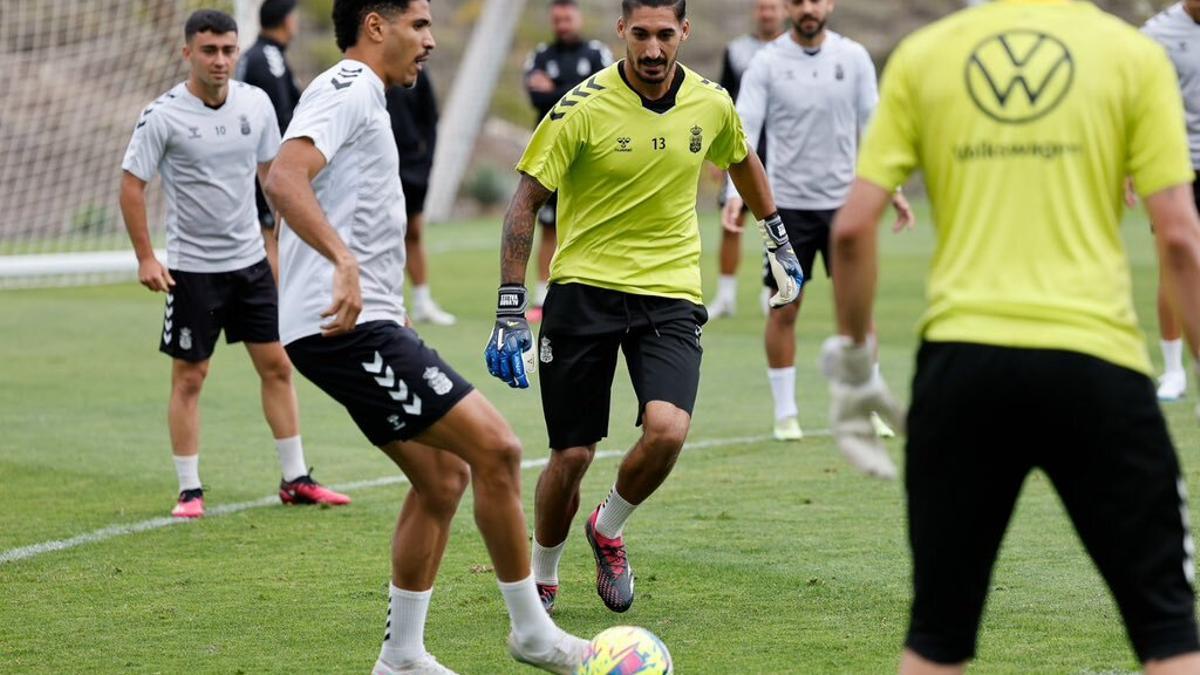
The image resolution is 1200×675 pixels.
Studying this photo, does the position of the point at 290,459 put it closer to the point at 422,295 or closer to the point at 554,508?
the point at 554,508

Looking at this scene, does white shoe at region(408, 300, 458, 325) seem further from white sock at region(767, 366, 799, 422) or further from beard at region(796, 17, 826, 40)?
beard at region(796, 17, 826, 40)

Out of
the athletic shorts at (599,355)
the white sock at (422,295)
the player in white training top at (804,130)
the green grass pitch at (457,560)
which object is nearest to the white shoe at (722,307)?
the white sock at (422,295)

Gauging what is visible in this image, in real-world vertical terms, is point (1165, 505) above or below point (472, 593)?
above

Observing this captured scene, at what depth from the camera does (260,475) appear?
8.83m

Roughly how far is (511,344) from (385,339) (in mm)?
778

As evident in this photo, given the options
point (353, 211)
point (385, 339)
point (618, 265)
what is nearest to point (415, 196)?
point (618, 265)

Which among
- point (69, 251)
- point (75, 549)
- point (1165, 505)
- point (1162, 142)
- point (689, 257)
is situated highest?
point (1162, 142)

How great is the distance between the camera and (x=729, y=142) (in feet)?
20.6

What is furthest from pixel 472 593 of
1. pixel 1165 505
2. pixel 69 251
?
pixel 69 251

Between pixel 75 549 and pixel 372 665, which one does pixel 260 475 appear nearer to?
pixel 75 549

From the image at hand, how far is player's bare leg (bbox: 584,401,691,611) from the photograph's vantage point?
231 inches

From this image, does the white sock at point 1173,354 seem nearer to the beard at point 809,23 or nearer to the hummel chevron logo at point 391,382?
the beard at point 809,23

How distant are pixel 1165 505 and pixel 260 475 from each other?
6038 millimetres

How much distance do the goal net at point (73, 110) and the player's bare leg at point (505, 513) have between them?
1327 centimetres
